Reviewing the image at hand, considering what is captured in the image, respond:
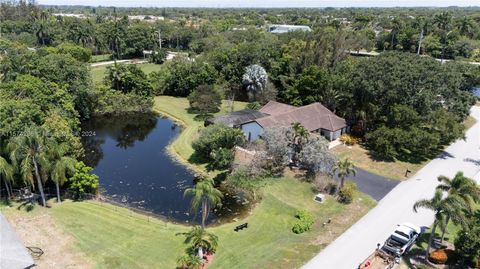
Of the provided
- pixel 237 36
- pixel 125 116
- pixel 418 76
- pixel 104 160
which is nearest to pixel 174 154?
pixel 104 160

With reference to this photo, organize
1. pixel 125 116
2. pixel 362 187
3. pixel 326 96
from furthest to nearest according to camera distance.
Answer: pixel 125 116
pixel 326 96
pixel 362 187

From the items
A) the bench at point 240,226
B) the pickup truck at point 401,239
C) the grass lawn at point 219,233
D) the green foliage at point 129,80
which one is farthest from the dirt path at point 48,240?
the green foliage at point 129,80

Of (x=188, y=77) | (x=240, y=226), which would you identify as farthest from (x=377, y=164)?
(x=188, y=77)

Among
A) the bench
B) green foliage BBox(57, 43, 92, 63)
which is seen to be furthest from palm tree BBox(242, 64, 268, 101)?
green foliage BBox(57, 43, 92, 63)

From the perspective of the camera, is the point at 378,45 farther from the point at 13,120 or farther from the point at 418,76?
the point at 13,120

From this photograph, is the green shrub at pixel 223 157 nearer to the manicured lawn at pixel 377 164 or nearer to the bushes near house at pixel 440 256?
the manicured lawn at pixel 377 164

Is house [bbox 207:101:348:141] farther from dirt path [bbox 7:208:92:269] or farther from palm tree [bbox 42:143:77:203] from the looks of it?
dirt path [bbox 7:208:92:269]

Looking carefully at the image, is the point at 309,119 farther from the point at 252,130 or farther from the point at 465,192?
the point at 465,192
